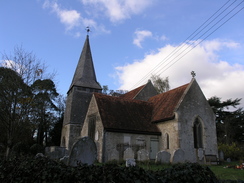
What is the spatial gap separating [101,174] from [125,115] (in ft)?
48.9

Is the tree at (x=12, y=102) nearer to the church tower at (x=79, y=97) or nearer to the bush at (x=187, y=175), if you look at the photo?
the bush at (x=187, y=175)

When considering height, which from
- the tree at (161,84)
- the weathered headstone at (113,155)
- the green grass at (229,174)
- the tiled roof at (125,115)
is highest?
the tree at (161,84)

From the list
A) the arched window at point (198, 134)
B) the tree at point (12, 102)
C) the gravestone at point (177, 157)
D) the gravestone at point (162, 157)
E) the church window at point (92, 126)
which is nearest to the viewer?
the tree at point (12, 102)

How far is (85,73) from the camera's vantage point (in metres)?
32.8

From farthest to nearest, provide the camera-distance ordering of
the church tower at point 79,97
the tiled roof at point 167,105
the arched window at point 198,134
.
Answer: the church tower at point 79,97
the tiled roof at point 167,105
the arched window at point 198,134

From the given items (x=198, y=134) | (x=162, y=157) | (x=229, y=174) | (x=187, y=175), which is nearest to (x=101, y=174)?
(x=187, y=175)

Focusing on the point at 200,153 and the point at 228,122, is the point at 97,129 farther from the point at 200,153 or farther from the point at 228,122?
the point at 228,122

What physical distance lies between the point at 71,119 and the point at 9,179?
23.6 meters

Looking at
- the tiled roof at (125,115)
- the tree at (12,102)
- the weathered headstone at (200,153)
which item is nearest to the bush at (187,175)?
the tree at (12,102)

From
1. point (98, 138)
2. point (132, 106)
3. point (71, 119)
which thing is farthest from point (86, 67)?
point (98, 138)

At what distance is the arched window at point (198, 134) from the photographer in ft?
60.8

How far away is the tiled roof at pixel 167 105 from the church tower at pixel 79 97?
38.5 ft

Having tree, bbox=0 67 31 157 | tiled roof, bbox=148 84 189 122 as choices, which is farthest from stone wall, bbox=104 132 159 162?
tree, bbox=0 67 31 157

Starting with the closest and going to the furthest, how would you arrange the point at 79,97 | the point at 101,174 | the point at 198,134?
the point at 101,174 < the point at 198,134 < the point at 79,97
